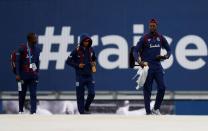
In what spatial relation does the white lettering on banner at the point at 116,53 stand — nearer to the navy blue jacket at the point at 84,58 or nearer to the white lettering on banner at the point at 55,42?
the white lettering on banner at the point at 55,42

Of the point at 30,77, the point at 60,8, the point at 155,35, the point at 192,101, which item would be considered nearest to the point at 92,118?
the point at 155,35

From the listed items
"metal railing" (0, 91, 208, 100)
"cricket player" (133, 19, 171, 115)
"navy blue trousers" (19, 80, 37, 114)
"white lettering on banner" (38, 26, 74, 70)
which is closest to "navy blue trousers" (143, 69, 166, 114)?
"cricket player" (133, 19, 171, 115)

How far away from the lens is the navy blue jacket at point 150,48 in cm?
1017

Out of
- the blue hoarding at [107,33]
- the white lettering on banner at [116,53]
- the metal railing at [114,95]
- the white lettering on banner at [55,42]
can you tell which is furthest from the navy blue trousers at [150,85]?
the white lettering on banner at [55,42]

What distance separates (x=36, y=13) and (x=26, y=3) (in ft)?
0.95

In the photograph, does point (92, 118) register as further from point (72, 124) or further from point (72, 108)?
point (72, 108)

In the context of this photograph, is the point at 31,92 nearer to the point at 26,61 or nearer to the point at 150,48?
the point at 26,61

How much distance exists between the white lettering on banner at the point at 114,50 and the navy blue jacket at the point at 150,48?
3117 millimetres

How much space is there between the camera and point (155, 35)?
33.4 feet

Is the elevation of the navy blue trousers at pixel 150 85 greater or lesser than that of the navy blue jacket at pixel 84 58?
lesser

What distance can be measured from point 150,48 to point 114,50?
399cm

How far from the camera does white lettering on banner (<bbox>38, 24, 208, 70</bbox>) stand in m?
13.7

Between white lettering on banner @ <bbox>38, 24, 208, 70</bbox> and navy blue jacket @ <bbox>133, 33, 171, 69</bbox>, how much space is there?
3.12 metres

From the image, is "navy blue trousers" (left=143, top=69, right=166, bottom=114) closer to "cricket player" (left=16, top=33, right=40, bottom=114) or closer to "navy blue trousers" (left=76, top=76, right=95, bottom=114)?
"navy blue trousers" (left=76, top=76, right=95, bottom=114)
